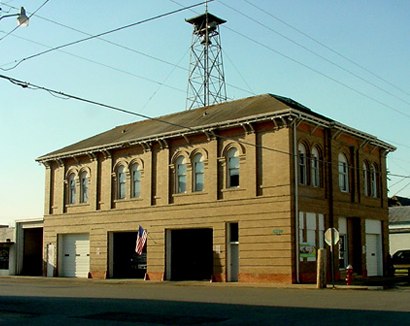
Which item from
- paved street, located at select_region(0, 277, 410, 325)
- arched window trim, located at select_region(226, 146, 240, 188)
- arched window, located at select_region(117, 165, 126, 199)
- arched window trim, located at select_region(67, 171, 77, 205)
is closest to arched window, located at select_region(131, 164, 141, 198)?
arched window, located at select_region(117, 165, 126, 199)

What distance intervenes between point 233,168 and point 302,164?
3.71 meters

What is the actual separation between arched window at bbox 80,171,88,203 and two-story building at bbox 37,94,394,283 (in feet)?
0.22

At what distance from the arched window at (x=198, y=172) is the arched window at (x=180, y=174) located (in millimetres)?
843

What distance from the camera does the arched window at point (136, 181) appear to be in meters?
39.8

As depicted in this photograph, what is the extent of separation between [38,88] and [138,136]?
19746 millimetres

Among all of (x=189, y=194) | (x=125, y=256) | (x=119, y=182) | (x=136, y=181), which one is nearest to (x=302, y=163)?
(x=189, y=194)

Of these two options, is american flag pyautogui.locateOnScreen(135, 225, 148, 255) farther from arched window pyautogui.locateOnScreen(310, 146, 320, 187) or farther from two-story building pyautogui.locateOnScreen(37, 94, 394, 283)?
arched window pyautogui.locateOnScreen(310, 146, 320, 187)

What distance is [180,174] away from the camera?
37469 millimetres

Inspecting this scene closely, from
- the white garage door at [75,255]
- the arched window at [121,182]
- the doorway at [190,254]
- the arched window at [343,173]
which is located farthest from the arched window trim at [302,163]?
the white garage door at [75,255]

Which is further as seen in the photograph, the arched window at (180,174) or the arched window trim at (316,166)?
the arched window at (180,174)

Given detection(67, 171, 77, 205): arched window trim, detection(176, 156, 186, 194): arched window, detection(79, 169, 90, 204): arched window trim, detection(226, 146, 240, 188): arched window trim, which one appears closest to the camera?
detection(226, 146, 240, 188): arched window trim

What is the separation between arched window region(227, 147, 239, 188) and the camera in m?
34.5

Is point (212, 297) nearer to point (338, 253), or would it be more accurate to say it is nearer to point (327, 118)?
point (338, 253)

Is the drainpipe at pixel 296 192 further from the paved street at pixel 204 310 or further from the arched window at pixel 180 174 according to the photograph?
the paved street at pixel 204 310
